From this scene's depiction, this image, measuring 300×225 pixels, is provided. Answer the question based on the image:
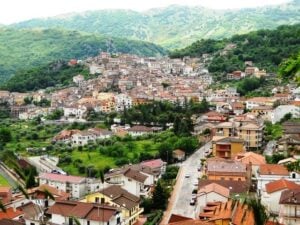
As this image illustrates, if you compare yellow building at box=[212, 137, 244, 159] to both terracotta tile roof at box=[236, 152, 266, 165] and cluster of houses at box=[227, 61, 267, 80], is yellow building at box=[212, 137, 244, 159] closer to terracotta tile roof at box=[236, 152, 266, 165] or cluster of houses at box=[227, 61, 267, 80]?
terracotta tile roof at box=[236, 152, 266, 165]

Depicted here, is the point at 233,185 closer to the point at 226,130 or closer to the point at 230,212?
the point at 230,212

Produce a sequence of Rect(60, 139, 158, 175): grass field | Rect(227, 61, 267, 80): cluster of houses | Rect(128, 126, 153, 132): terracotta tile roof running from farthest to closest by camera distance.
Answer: Rect(227, 61, 267, 80): cluster of houses
Rect(128, 126, 153, 132): terracotta tile roof
Rect(60, 139, 158, 175): grass field

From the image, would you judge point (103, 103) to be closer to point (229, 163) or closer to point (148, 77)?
point (148, 77)

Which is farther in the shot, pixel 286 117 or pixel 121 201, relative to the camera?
pixel 286 117

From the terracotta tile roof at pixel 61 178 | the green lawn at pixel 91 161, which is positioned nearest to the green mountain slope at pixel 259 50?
the green lawn at pixel 91 161

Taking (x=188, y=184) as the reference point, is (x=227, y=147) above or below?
above

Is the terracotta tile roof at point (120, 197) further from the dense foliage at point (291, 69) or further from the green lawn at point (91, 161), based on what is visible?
the dense foliage at point (291, 69)

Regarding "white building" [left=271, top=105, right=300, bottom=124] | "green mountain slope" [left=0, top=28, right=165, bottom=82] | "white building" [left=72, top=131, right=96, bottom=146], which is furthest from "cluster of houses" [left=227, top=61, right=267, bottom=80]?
"green mountain slope" [left=0, top=28, right=165, bottom=82]

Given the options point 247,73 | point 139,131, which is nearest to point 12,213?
point 139,131
